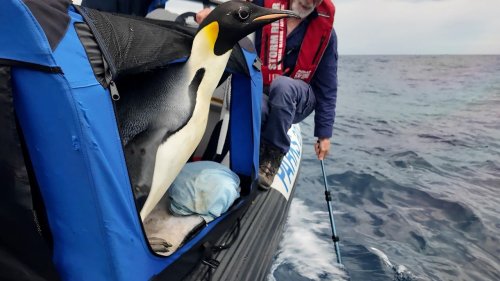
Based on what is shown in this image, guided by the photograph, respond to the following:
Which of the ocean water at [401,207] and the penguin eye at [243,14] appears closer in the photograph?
the penguin eye at [243,14]

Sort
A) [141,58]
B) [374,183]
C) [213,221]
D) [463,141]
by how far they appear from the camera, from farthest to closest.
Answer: [463,141] → [374,183] → [213,221] → [141,58]

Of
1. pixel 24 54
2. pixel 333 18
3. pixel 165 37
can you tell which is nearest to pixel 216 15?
pixel 165 37

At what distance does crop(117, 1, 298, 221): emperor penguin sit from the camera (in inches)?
59.4

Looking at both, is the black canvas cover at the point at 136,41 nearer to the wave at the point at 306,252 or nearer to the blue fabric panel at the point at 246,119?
the blue fabric panel at the point at 246,119

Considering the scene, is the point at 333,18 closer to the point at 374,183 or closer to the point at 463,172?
the point at 374,183

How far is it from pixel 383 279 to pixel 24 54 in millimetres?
3054

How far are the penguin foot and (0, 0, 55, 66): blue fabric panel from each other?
0.88 metres

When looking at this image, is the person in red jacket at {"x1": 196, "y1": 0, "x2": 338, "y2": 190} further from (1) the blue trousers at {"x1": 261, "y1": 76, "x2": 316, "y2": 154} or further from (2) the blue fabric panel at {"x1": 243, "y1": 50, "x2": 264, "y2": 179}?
(2) the blue fabric panel at {"x1": 243, "y1": 50, "x2": 264, "y2": 179}

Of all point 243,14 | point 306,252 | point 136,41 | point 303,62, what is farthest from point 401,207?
point 136,41

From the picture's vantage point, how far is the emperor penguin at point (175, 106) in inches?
59.4

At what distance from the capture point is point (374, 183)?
18.2 feet

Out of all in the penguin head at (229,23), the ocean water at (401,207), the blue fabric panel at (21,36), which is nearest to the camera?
the blue fabric panel at (21,36)

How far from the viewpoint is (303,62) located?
10.5 feet

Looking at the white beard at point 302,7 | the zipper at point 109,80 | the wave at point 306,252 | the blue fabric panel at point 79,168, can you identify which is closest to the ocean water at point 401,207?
the wave at point 306,252
